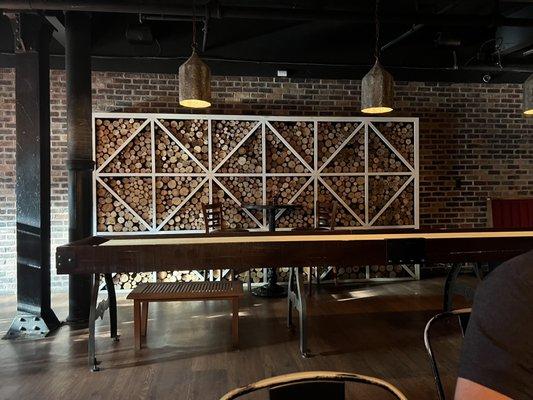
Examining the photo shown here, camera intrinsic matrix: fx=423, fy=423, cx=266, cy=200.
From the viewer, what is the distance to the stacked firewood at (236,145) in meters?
5.64

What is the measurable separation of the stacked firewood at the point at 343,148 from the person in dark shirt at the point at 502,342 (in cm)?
492

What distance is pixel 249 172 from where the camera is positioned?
5.72m

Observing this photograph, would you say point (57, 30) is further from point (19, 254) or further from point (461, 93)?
point (461, 93)

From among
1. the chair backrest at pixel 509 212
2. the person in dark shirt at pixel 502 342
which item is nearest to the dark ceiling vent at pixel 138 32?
the person in dark shirt at pixel 502 342

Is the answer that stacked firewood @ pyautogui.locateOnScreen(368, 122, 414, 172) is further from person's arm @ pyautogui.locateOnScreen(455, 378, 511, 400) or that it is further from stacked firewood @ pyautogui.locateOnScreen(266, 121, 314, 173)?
person's arm @ pyautogui.locateOnScreen(455, 378, 511, 400)

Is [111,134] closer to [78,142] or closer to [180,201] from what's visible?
[180,201]

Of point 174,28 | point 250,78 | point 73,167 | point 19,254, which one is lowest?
point 19,254

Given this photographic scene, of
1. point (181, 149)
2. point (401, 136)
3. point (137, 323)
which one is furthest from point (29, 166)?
point (401, 136)

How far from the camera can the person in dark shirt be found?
0.84m

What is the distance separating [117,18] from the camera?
480 centimetres

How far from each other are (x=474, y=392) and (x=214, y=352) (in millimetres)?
2660

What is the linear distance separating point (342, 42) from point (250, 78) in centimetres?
134

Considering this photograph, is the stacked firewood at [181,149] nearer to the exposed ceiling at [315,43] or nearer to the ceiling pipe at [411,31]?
the exposed ceiling at [315,43]

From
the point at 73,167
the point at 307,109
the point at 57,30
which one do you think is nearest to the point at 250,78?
the point at 307,109
